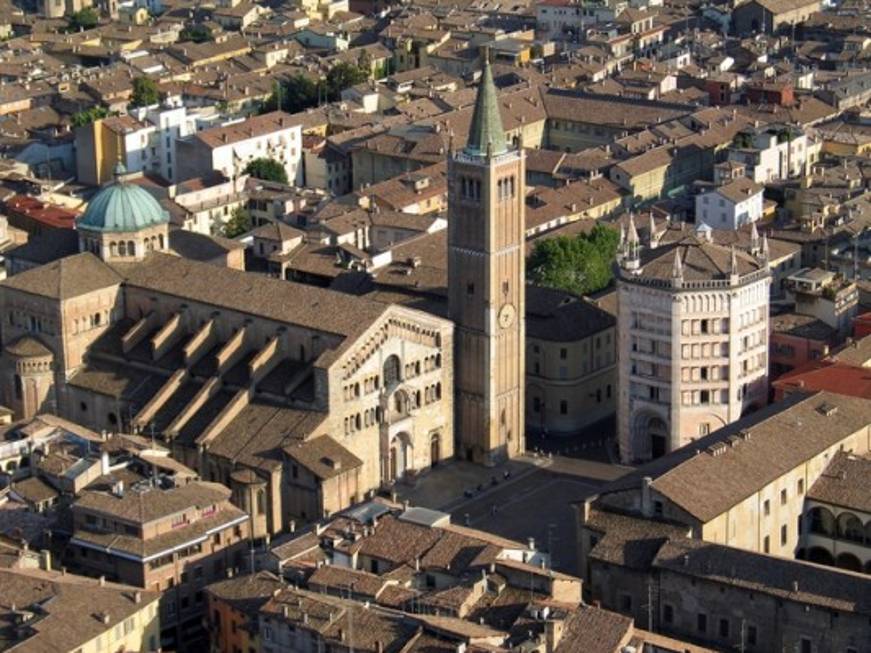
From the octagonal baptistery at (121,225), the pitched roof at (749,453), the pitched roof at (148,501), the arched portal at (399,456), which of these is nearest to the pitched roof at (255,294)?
the octagonal baptistery at (121,225)

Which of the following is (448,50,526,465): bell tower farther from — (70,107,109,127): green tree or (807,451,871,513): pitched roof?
(70,107,109,127): green tree

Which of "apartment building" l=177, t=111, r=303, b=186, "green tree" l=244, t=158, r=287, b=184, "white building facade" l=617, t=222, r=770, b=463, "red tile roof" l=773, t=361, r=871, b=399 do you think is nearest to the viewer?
"white building facade" l=617, t=222, r=770, b=463

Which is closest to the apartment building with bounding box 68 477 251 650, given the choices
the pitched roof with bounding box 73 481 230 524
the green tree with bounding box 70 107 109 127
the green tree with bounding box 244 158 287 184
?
the pitched roof with bounding box 73 481 230 524

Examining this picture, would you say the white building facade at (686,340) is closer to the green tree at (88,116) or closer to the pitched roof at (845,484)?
the pitched roof at (845,484)

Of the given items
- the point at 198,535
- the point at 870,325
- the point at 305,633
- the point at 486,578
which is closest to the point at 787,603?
the point at 486,578

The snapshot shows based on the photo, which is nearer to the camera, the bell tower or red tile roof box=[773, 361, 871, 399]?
the bell tower

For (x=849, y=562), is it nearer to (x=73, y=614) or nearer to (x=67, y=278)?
(x=73, y=614)
